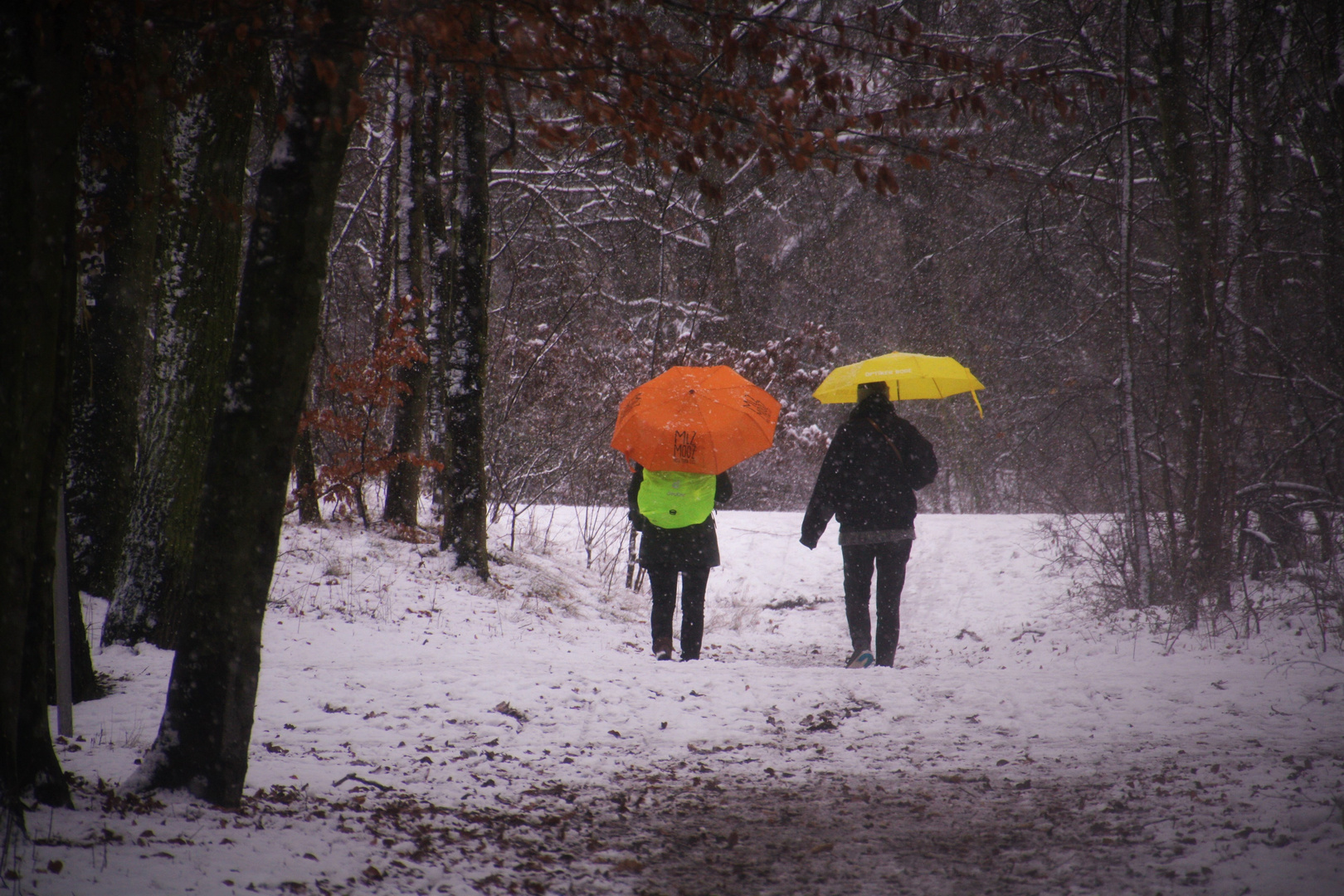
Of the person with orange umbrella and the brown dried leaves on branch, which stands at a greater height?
the brown dried leaves on branch

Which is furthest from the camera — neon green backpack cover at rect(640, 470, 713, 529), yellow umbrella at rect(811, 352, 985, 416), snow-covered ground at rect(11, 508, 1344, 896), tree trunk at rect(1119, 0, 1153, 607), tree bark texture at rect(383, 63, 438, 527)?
tree bark texture at rect(383, 63, 438, 527)

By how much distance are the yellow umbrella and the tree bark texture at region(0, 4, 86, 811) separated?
5.47 meters

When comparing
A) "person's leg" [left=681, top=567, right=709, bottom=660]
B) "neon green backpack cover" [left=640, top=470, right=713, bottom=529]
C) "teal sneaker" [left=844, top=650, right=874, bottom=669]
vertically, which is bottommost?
"teal sneaker" [left=844, top=650, right=874, bottom=669]

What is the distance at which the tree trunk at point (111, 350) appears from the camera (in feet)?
16.6

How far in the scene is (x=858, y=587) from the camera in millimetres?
6547

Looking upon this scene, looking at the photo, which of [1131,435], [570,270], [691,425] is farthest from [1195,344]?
[570,270]

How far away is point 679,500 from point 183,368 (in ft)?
11.0

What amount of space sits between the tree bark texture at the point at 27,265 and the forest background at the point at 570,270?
0.4 inches

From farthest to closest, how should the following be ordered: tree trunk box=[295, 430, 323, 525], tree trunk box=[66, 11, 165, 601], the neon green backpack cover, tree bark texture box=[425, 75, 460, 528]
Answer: tree bark texture box=[425, 75, 460, 528] < tree trunk box=[295, 430, 323, 525] < the neon green backpack cover < tree trunk box=[66, 11, 165, 601]

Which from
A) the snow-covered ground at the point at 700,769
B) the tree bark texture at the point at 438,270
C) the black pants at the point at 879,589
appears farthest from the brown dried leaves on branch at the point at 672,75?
the tree bark texture at the point at 438,270

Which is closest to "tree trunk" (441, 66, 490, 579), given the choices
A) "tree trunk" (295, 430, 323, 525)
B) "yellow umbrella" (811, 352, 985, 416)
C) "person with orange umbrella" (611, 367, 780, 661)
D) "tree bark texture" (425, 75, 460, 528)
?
"tree bark texture" (425, 75, 460, 528)

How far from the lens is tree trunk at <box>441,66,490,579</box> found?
7984mm

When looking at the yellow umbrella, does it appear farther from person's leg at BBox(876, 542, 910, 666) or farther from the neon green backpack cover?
the neon green backpack cover

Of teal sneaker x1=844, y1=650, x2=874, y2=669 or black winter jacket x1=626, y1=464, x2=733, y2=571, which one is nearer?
black winter jacket x1=626, y1=464, x2=733, y2=571
